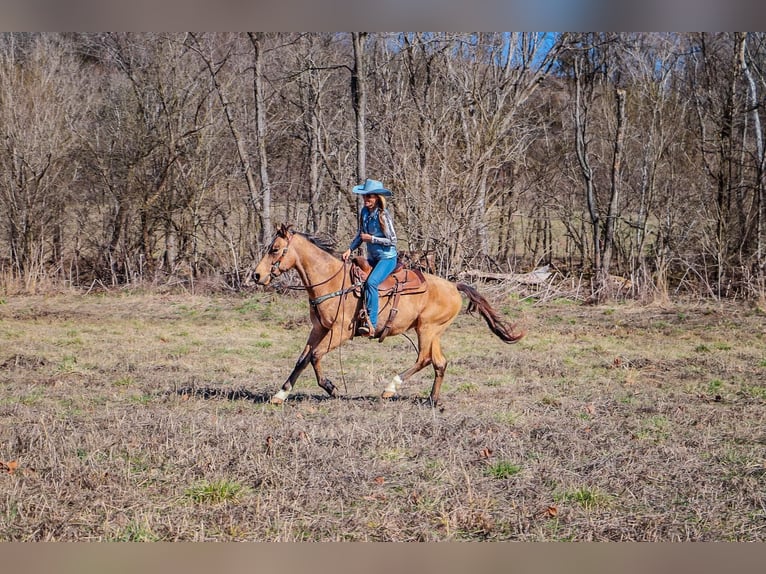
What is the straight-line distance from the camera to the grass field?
17.9 feet

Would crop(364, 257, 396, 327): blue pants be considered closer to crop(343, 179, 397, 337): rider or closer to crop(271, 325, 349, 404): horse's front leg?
crop(343, 179, 397, 337): rider

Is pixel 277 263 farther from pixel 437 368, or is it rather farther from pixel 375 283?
pixel 437 368

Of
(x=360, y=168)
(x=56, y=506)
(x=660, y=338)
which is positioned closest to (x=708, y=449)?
(x=56, y=506)

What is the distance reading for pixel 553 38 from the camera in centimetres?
2247

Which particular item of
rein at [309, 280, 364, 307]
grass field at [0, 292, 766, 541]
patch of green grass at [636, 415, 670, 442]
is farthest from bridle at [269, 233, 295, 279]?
patch of green grass at [636, 415, 670, 442]

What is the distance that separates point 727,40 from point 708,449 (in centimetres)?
1751

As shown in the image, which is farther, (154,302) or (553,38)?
(553,38)

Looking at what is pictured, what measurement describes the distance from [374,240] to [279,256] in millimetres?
1143

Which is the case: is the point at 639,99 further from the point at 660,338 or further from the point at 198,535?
the point at 198,535

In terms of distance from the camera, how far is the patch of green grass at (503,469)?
646 centimetres

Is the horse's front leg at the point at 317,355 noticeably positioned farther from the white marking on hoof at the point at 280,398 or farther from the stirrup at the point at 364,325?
the stirrup at the point at 364,325

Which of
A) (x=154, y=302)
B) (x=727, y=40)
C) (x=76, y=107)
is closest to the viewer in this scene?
(x=154, y=302)

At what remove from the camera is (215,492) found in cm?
582

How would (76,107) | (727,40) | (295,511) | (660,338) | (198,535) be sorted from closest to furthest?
(198,535)
(295,511)
(660,338)
(727,40)
(76,107)
